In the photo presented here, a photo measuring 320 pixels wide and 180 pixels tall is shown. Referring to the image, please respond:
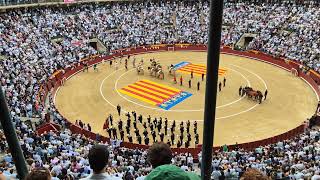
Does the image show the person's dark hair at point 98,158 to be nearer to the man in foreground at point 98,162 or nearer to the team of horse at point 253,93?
the man in foreground at point 98,162

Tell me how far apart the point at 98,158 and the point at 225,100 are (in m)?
29.2

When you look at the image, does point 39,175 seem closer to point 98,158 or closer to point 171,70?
point 98,158

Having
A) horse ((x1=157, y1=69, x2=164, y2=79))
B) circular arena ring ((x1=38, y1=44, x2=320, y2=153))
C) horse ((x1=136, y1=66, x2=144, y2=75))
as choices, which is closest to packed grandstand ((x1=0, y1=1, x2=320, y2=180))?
circular arena ring ((x1=38, y1=44, x2=320, y2=153))

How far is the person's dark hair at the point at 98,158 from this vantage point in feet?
16.0

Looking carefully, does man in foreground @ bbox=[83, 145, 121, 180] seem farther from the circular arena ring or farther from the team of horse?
the team of horse

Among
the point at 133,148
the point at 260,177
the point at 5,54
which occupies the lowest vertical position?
the point at 133,148

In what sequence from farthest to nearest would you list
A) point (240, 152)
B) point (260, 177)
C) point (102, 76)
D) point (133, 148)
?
1. point (102, 76)
2. point (133, 148)
3. point (240, 152)
4. point (260, 177)

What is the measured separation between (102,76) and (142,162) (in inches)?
861

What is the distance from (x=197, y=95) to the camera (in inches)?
1356

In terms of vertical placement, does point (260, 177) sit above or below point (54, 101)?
above

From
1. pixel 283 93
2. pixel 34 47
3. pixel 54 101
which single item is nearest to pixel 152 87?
pixel 54 101

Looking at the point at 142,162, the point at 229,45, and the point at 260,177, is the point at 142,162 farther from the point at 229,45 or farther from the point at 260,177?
the point at 229,45

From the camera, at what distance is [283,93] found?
114 ft

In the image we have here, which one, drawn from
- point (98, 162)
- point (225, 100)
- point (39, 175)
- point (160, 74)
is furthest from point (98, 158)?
point (160, 74)
